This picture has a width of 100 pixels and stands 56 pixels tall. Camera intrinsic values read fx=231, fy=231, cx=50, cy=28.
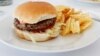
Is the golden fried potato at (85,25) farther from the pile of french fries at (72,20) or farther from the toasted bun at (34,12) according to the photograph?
the toasted bun at (34,12)

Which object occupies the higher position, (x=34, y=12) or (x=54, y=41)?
(x=34, y=12)

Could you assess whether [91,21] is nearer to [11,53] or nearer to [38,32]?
[38,32]

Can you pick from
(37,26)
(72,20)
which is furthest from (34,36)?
(72,20)

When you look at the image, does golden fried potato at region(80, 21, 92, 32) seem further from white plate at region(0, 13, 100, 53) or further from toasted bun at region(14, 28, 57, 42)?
toasted bun at region(14, 28, 57, 42)

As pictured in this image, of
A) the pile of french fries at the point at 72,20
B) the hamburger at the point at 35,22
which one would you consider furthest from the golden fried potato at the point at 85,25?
the hamburger at the point at 35,22

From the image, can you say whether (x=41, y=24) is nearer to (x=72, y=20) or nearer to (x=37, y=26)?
(x=37, y=26)

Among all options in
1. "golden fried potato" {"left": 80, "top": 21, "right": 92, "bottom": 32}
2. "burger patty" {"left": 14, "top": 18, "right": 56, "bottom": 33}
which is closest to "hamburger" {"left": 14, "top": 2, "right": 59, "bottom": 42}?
"burger patty" {"left": 14, "top": 18, "right": 56, "bottom": 33}
